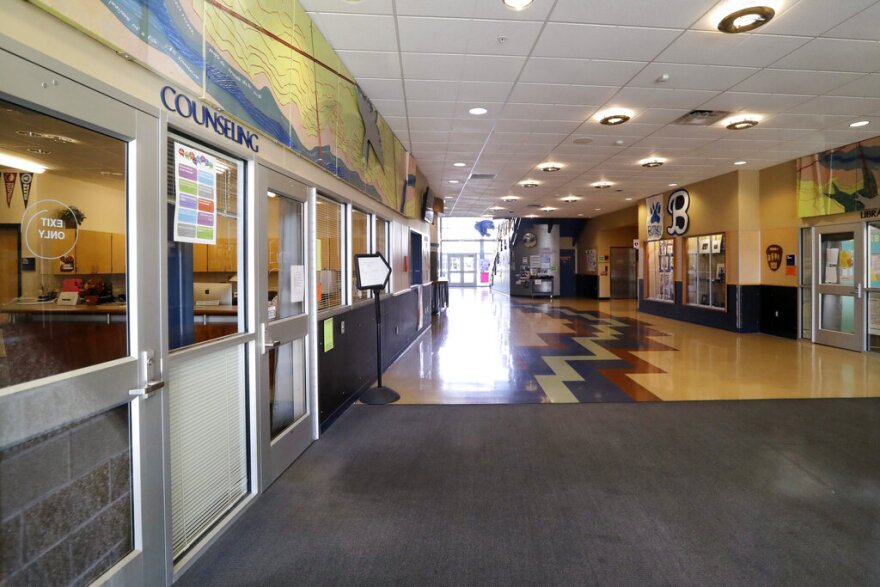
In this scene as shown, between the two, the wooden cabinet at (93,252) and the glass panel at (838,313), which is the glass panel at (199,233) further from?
the glass panel at (838,313)

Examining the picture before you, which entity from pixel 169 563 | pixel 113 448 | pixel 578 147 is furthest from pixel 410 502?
pixel 578 147

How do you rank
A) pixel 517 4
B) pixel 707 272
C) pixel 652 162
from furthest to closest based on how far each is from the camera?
pixel 707 272, pixel 652 162, pixel 517 4

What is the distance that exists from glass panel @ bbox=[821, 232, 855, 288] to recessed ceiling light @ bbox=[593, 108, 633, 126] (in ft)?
15.3

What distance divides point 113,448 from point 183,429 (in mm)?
428

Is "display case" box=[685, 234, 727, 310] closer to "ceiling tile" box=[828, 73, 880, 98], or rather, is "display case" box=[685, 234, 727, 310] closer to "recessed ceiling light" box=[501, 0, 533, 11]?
"ceiling tile" box=[828, 73, 880, 98]

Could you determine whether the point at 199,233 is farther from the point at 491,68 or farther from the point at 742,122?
the point at 742,122

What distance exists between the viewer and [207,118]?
2.38 meters

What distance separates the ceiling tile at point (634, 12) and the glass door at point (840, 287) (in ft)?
19.9

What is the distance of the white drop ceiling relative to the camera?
3812mm

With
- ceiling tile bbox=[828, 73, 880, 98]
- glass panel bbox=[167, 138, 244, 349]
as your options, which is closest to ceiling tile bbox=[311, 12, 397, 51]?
glass panel bbox=[167, 138, 244, 349]

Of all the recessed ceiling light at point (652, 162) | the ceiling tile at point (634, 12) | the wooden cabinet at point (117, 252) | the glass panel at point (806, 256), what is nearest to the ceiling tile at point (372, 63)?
the ceiling tile at point (634, 12)

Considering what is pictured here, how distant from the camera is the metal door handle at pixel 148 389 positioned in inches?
73.6

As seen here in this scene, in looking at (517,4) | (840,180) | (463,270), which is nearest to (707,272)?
(840,180)

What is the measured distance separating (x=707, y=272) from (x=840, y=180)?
346cm
